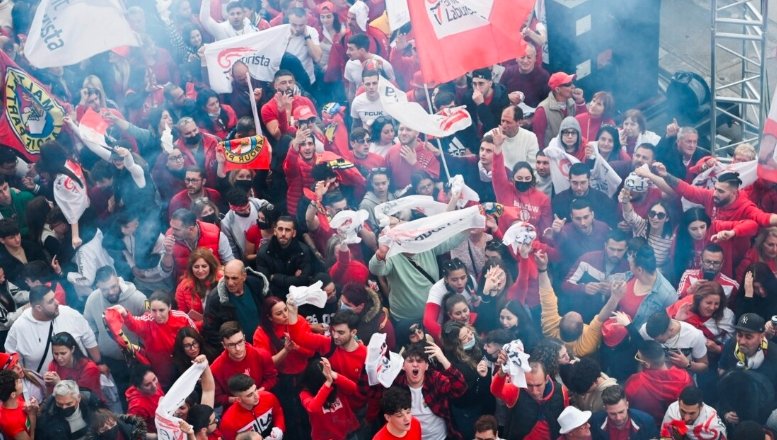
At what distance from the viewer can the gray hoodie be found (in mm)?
7594

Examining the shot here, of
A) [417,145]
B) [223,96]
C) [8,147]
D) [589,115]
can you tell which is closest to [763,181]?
[589,115]

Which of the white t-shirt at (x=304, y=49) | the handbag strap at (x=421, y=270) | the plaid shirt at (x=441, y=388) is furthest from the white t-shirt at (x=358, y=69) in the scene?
the plaid shirt at (x=441, y=388)

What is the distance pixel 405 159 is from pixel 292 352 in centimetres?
206

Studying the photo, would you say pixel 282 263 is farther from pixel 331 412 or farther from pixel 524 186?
pixel 524 186

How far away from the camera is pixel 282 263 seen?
792 cm

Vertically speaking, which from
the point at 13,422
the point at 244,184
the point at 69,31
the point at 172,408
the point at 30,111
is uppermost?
the point at 69,31

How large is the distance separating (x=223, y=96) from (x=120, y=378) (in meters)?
3.32

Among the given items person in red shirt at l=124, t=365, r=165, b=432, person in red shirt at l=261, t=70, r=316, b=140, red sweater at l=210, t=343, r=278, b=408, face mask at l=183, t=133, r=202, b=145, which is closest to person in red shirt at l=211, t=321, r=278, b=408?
red sweater at l=210, t=343, r=278, b=408

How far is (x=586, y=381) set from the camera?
21.7 ft

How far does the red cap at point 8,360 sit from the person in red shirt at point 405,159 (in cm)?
288

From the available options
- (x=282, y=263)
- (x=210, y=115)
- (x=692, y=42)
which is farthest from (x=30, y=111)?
(x=692, y=42)

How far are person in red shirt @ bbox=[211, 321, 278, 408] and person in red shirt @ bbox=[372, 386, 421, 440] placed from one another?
839 mm

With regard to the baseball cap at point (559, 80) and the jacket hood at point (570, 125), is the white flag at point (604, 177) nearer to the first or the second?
the jacket hood at point (570, 125)

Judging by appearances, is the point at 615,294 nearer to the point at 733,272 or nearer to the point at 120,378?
the point at 733,272
